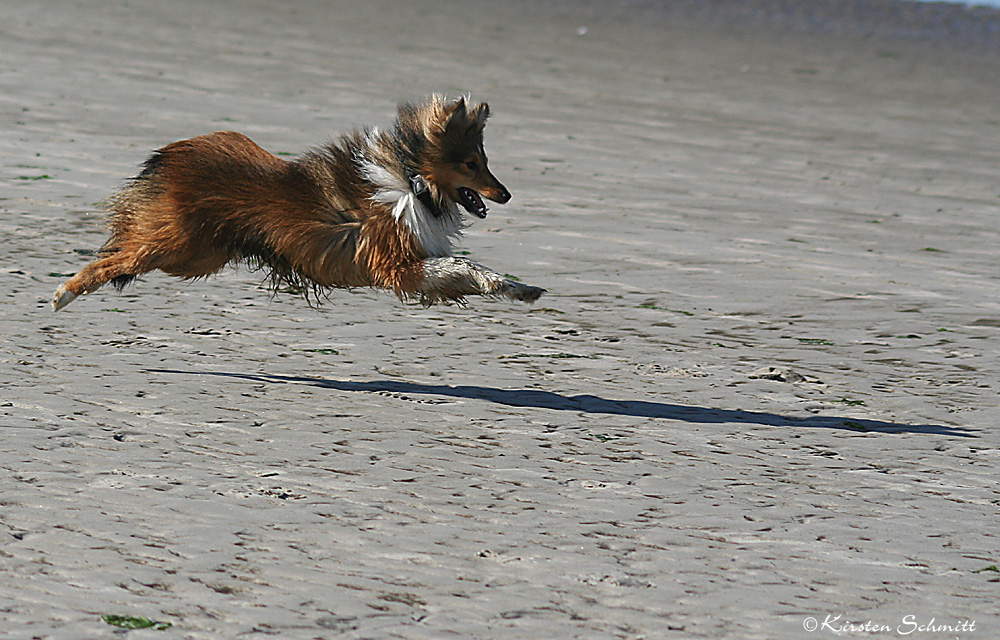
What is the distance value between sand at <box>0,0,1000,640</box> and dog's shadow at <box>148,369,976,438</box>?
1.1 inches

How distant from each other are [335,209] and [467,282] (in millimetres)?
781

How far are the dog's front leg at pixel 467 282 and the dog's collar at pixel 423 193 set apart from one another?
0.99 ft

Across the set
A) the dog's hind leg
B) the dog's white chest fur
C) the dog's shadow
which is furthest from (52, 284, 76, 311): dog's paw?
the dog's white chest fur

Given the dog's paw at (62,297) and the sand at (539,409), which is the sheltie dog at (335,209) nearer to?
the dog's paw at (62,297)

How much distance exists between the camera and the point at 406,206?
22.9ft

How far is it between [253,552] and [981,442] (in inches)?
147

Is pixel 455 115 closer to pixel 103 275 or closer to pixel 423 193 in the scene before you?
pixel 423 193

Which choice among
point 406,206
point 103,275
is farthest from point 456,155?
point 103,275

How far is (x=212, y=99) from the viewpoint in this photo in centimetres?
1542

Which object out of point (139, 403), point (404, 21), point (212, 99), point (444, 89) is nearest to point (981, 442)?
point (139, 403)

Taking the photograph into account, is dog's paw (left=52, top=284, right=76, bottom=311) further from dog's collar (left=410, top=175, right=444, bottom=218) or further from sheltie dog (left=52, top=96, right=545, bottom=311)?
dog's collar (left=410, top=175, right=444, bottom=218)

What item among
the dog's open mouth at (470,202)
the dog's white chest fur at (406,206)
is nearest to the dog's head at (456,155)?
the dog's open mouth at (470,202)

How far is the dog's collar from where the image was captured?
7.00 meters

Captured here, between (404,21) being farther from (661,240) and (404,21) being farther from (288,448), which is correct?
(288,448)
